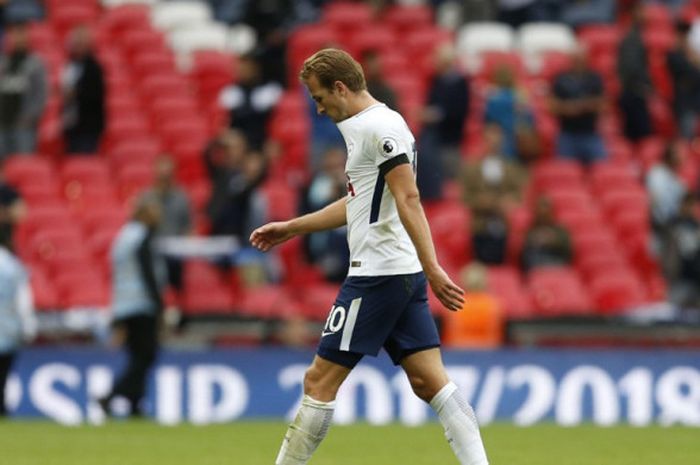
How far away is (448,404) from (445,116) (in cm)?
1248

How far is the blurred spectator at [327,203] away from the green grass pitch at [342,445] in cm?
319

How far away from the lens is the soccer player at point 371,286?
809 cm

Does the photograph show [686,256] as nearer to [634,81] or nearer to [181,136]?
[634,81]

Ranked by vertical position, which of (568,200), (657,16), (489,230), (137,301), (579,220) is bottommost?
(579,220)

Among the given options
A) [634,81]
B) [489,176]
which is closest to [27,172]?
[489,176]

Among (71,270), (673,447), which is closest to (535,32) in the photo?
(71,270)

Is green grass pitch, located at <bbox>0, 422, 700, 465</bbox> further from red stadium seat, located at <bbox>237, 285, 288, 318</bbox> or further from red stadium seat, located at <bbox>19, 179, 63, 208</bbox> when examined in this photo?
red stadium seat, located at <bbox>19, 179, 63, 208</bbox>

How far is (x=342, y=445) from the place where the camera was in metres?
12.9

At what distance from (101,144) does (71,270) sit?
9.33 feet

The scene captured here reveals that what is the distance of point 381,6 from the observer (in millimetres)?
23812

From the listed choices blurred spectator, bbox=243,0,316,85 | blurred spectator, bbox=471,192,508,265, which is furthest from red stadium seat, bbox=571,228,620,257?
blurred spectator, bbox=243,0,316,85

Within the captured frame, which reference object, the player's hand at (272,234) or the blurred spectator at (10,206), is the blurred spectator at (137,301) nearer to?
the blurred spectator at (10,206)

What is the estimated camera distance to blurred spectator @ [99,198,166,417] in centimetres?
1582

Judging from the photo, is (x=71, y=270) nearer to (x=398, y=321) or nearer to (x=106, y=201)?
(x=106, y=201)
